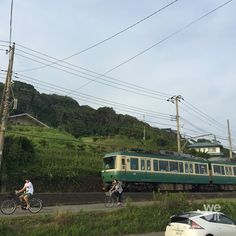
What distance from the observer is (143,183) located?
37.8 metres

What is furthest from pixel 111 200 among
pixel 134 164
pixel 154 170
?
pixel 154 170

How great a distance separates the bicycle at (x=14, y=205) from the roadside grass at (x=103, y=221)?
3597 mm

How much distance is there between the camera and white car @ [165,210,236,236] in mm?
15477

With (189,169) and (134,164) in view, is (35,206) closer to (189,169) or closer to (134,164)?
(134,164)

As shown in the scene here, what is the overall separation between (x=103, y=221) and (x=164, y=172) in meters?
21.0

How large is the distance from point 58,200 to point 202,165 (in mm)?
22067

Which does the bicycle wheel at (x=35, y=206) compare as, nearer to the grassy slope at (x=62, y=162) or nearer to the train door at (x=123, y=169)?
the grassy slope at (x=62, y=162)

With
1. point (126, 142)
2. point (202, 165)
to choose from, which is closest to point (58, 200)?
point (202, 165)

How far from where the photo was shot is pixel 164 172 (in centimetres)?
3956

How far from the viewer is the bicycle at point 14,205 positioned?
2122 centimetres

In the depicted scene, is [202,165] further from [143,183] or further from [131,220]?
[131,220]

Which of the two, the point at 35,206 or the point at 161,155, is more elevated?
the point at 161,155

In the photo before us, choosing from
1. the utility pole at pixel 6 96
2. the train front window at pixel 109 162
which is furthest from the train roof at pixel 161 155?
the utility pole at pixel 6 96

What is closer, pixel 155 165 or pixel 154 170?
pixel 154 170
